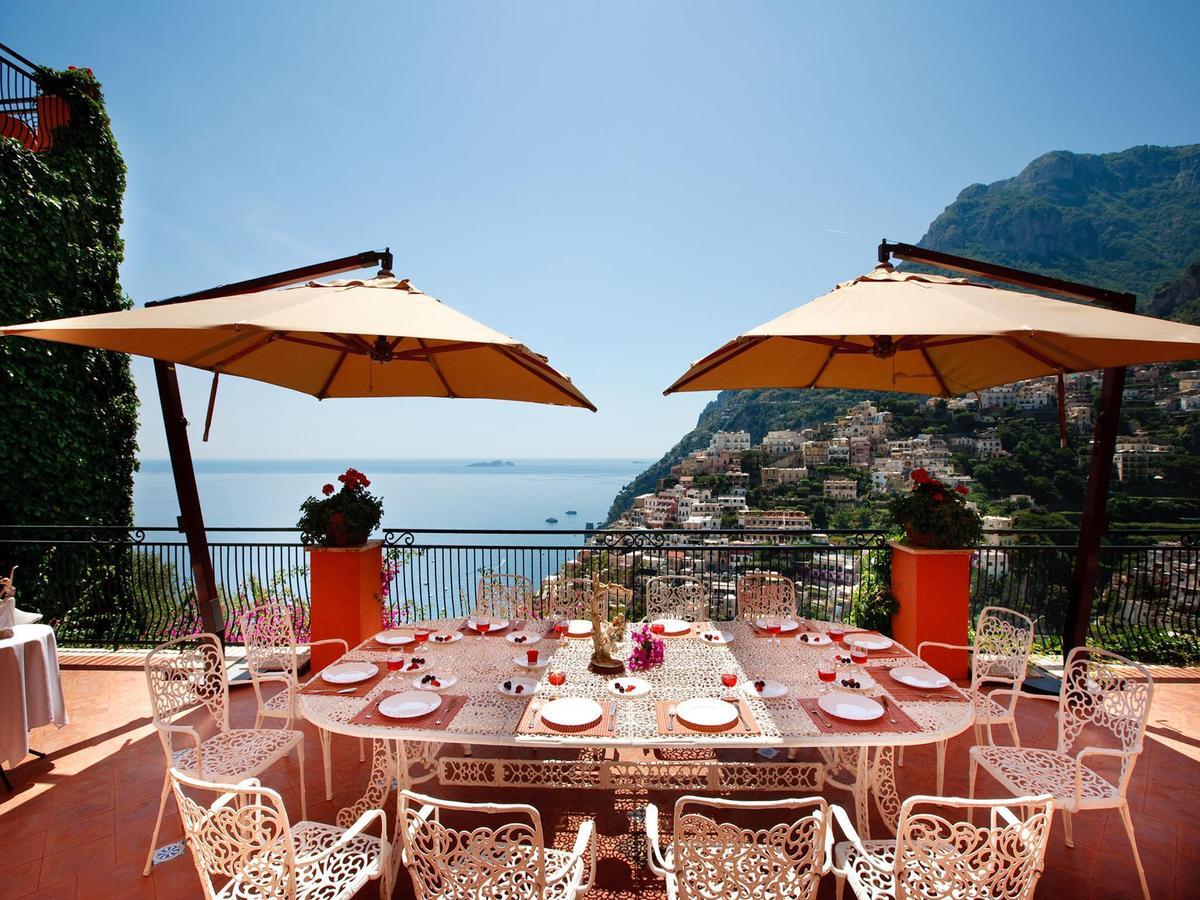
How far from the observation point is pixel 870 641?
296 cm

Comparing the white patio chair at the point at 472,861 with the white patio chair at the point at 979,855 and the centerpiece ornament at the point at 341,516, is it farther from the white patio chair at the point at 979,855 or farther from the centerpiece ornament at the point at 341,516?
the centerpiece ornament at the point at 341,516

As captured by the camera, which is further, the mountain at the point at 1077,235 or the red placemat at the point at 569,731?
the mountain at the point at 1077,235

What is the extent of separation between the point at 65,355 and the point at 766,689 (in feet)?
29.0

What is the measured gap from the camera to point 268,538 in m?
5.32

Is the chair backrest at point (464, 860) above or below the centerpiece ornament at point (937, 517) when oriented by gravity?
below

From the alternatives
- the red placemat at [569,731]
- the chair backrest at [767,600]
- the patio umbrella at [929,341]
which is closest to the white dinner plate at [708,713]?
the red placemat at [569,731]

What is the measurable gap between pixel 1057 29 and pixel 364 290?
1562 centimetres

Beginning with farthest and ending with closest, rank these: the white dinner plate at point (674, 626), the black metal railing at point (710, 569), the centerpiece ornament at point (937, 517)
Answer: the black metal railing at point (710, 569) → the centerpiece ornament at point (937, 517) → the white dinner plate at point (674, 626)

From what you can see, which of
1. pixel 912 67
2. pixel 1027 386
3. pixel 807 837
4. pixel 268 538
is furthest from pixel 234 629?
pixel 1027 386

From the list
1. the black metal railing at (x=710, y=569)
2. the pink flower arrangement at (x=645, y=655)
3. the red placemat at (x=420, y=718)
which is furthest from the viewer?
the black metal railing at (x=710, y=569)

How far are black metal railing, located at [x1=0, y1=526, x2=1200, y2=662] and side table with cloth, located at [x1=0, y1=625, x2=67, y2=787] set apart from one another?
1277mm

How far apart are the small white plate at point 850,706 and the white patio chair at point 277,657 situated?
97.9 inches

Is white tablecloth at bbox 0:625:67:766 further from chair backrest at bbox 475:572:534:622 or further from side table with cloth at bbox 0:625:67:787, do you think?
chair backrest at bbox 475:572:534:622

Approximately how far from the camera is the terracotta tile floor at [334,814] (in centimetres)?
228
